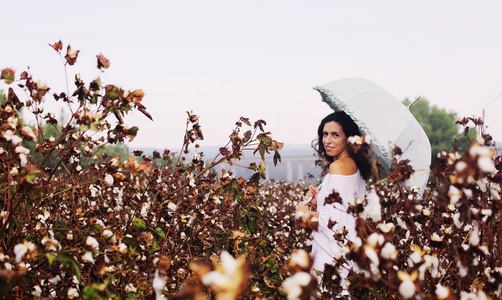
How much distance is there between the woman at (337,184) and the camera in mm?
3236

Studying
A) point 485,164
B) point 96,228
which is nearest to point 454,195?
point 485,164

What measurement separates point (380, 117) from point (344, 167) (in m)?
0.70

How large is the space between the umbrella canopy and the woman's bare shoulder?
0.83 feet

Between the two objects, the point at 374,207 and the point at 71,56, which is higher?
the point at 71,56

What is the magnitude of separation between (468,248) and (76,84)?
6.30ft

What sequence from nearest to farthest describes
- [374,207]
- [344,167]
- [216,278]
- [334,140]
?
[216,278], [374,207], [344,167], [334,140]

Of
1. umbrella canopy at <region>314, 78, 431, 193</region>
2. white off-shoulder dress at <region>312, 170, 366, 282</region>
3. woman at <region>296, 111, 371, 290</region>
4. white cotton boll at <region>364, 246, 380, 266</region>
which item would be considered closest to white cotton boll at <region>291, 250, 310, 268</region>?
white cotton boll at <region>364, 246, 380, 266</region>

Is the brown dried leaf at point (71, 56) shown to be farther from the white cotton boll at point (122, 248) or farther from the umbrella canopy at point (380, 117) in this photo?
the umbrella canopy at point (380, 117)

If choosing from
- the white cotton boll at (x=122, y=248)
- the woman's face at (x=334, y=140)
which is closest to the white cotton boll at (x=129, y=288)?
the white cotton boll at (x=122, y=248)

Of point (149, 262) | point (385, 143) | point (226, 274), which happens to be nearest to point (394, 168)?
point (226, 274)

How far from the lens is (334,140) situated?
3.69 m

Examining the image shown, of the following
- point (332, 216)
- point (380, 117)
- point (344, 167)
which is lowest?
point (332, 216)

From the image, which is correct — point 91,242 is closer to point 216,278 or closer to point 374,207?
point 216,278

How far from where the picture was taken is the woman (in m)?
3.24
